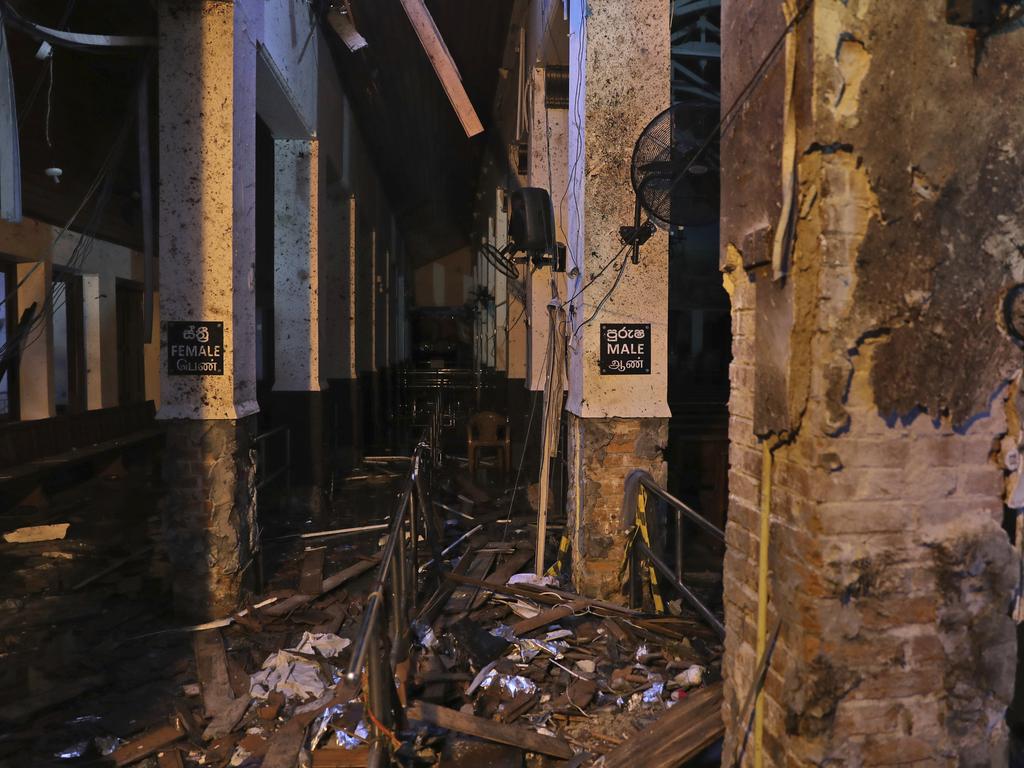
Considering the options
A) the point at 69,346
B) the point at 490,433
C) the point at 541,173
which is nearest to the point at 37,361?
the point at 69,346

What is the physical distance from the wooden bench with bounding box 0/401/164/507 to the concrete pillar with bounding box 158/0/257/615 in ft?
6.56

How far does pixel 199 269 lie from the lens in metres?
4.85

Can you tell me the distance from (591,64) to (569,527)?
3.59m

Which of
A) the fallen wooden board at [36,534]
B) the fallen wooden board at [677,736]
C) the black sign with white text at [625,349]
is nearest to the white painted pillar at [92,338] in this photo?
the fallen wooden board at [36,534]

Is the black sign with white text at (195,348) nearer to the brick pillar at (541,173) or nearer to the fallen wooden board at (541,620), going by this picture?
the fallen wooden board at (541,620)

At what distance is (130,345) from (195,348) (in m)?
8.22

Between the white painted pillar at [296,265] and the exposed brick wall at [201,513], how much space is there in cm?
355

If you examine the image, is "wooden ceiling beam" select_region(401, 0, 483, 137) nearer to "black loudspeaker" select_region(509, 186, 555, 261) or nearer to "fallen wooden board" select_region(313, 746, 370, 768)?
"black loudspeaker" select_region(509, 186, 555, 261)

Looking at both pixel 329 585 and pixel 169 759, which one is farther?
pixel 329 585

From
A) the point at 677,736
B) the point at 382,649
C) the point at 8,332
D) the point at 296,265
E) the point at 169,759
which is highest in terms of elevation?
the point at 296,265

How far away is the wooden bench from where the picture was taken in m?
7.30

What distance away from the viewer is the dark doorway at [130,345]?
11.6 meters

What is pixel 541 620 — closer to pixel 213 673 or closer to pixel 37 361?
pixel 213 673

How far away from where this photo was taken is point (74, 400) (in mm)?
9820
